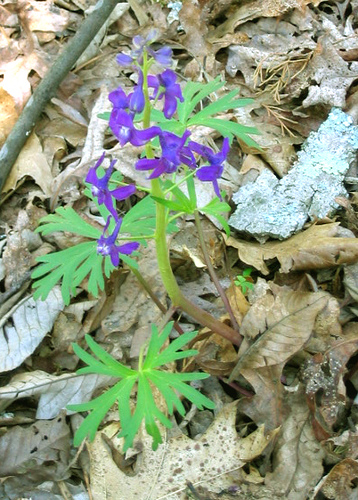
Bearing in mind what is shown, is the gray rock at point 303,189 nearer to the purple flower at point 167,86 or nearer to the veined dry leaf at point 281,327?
the veined dry leaf at point 281,327

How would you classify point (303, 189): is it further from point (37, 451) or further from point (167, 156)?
point (37, 451)

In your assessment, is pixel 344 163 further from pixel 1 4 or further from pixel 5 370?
pixel 1 4

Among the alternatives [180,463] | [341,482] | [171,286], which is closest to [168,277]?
[171,286]

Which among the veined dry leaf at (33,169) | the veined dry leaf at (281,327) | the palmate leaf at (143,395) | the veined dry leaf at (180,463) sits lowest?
the veined dry leaf at (180,463)

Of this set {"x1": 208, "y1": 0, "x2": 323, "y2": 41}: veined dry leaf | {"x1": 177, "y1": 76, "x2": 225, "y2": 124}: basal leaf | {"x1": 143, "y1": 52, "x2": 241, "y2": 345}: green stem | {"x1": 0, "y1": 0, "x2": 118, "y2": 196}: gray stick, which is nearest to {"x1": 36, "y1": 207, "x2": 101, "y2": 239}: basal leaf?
{"x1": 143, "y1": 52, "x2": 241, "y2": 345}: green stem

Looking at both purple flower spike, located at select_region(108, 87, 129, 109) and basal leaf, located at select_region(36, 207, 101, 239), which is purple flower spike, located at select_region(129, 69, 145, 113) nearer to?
purple flower spike, located at select_region(108, 87, 129, 109)

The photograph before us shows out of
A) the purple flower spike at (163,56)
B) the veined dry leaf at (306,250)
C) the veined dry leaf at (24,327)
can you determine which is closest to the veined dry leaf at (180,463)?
the veined dry leaf at (24,327)
